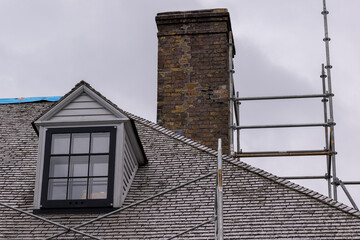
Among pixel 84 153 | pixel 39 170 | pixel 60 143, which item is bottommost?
pixel 39 170

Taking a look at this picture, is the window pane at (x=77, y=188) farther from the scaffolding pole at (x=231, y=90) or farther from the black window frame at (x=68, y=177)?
the scaffolding pole at (x=231, y=90)

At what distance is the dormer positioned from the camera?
35.0 ft

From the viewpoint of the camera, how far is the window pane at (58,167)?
10.9m

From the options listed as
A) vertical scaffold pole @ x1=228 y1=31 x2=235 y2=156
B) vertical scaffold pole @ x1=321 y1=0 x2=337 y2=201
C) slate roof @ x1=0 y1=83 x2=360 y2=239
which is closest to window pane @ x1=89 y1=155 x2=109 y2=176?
slate roof @ x1=0 y1=83 x2=360 y2=239

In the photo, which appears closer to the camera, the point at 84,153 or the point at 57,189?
the point at 57,189

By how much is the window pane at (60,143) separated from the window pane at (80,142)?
9 centimetres

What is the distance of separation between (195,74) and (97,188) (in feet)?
14.5

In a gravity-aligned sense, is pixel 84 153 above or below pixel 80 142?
below

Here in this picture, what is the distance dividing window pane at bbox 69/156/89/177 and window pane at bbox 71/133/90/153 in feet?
0.42

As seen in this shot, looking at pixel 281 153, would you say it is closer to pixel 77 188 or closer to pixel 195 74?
pixel 195 74

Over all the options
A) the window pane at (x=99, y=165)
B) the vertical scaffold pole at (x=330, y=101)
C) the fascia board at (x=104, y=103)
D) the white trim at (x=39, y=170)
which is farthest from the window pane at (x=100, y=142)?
the vertical scaffold pole at (x=330, y=101)

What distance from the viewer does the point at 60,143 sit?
11117 millimetres

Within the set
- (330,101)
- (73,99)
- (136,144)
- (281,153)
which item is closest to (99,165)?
(136,144)

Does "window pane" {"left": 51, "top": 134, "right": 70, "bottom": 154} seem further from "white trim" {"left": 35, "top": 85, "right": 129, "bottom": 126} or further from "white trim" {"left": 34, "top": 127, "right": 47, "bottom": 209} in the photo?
"white trim" {"left": 35, "top": 85, "right": 129, "bottom": 126}
